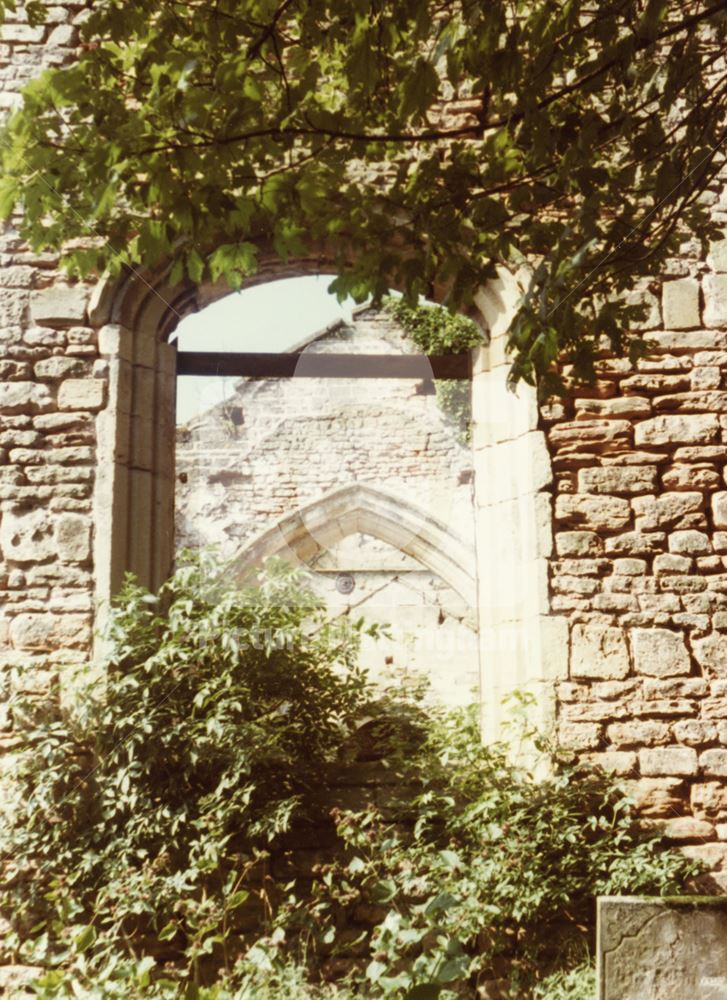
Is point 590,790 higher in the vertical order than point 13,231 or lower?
lower

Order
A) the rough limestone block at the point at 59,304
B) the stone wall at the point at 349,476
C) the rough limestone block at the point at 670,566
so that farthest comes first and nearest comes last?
the stone wall at the point at 349,476 → the rough limestone block at the point at 59,304 → the rough limestone block at the point at 670,566

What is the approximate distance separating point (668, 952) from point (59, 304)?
438 centimetres

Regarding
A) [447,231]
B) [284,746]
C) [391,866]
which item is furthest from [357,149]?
[391,866]

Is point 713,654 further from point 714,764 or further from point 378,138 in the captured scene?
point 378,138

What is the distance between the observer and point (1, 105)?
18.7ft

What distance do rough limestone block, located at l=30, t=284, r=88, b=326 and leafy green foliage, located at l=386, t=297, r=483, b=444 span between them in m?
1.90

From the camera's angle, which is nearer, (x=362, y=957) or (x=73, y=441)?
(x=362, y=957)

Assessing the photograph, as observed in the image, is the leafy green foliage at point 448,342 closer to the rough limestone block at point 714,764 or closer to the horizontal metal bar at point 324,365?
the horizontal metal bar at point 324,365

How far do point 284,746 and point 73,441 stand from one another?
6.52ft

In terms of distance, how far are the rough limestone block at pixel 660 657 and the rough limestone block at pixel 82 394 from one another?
3.14m

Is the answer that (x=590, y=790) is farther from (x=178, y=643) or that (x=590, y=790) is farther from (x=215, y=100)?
(x=215, y=100)

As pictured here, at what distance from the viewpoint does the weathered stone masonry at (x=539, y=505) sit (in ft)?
16.8

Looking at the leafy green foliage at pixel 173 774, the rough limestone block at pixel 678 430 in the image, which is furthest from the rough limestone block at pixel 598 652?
the leafy green foliage at pixel 173 774

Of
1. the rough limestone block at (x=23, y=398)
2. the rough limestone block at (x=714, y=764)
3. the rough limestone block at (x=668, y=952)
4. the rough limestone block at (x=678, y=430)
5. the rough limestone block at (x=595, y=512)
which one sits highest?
the rough limestone block at (x=23, y=398)
